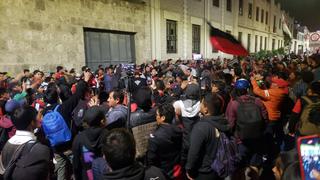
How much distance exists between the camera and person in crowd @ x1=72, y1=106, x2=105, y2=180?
10.9 feet

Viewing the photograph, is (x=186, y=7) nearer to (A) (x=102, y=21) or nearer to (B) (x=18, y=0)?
(A) (x=102, y=21)

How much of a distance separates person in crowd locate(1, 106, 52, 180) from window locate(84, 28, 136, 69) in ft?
34.8

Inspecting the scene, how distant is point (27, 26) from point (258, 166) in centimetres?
929

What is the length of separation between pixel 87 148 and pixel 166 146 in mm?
921

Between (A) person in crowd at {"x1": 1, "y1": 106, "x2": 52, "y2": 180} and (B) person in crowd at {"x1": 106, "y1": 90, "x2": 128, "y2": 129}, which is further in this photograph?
(B) person in crowd at {"x1": 106, "y1": 90, "x2": 128, "y2": 129}

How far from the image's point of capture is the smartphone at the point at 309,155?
4.89ft

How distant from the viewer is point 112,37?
14578 mm

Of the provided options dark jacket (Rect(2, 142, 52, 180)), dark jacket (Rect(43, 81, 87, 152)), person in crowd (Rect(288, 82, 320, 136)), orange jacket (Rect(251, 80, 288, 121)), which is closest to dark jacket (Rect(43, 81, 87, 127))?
dark jacket (Rect(43, 81, 87, 152))

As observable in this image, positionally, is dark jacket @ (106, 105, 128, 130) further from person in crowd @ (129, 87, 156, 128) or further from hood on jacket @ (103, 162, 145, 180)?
hood on jacket @ (103, 162, 145, 180)

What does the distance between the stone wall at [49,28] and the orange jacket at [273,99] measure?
848 centimetres

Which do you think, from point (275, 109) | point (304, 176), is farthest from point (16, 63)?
point (304, 176)

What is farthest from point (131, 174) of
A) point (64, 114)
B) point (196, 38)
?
point (196, 38)

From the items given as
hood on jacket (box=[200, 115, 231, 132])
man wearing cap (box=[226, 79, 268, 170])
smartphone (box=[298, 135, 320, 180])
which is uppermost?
smartphone (box=[298, 135, 320, 180])

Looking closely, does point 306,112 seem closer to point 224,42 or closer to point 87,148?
point 87,148
